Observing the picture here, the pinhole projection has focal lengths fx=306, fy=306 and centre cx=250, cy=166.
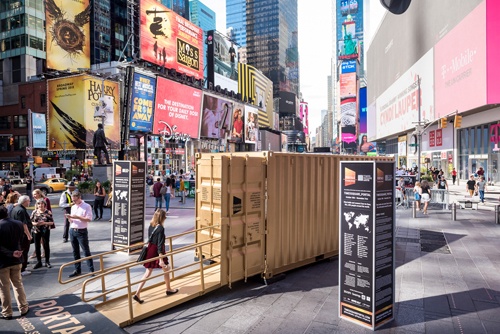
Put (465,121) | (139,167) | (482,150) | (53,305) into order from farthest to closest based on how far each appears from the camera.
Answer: (465,121) < (482,150) < (139,167) < (53,305)

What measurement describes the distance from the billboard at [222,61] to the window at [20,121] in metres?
31.5

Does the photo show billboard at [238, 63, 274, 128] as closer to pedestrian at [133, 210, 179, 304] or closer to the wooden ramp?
the wooden ramp

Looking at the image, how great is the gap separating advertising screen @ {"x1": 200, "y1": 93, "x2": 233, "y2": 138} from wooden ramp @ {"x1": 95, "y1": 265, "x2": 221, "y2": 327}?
41.9 m

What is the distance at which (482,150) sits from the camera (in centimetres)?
3170

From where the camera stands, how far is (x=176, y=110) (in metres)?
41.5

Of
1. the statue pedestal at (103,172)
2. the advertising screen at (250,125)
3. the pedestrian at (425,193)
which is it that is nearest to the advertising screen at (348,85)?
the advertising screen at (250,125)

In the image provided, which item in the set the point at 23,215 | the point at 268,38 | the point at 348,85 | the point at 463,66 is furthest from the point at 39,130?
the point at 268,38

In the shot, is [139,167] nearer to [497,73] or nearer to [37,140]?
[497,73]

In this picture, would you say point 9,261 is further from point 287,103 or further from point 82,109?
point 287,103

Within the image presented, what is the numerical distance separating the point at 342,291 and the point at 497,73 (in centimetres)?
2750

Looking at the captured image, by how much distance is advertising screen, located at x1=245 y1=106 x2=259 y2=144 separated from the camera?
65.8m

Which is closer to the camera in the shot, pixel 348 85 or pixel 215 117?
pixel 215 117

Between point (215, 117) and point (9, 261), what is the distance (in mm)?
46940

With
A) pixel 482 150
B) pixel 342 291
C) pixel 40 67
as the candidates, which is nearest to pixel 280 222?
pixel 342 291
